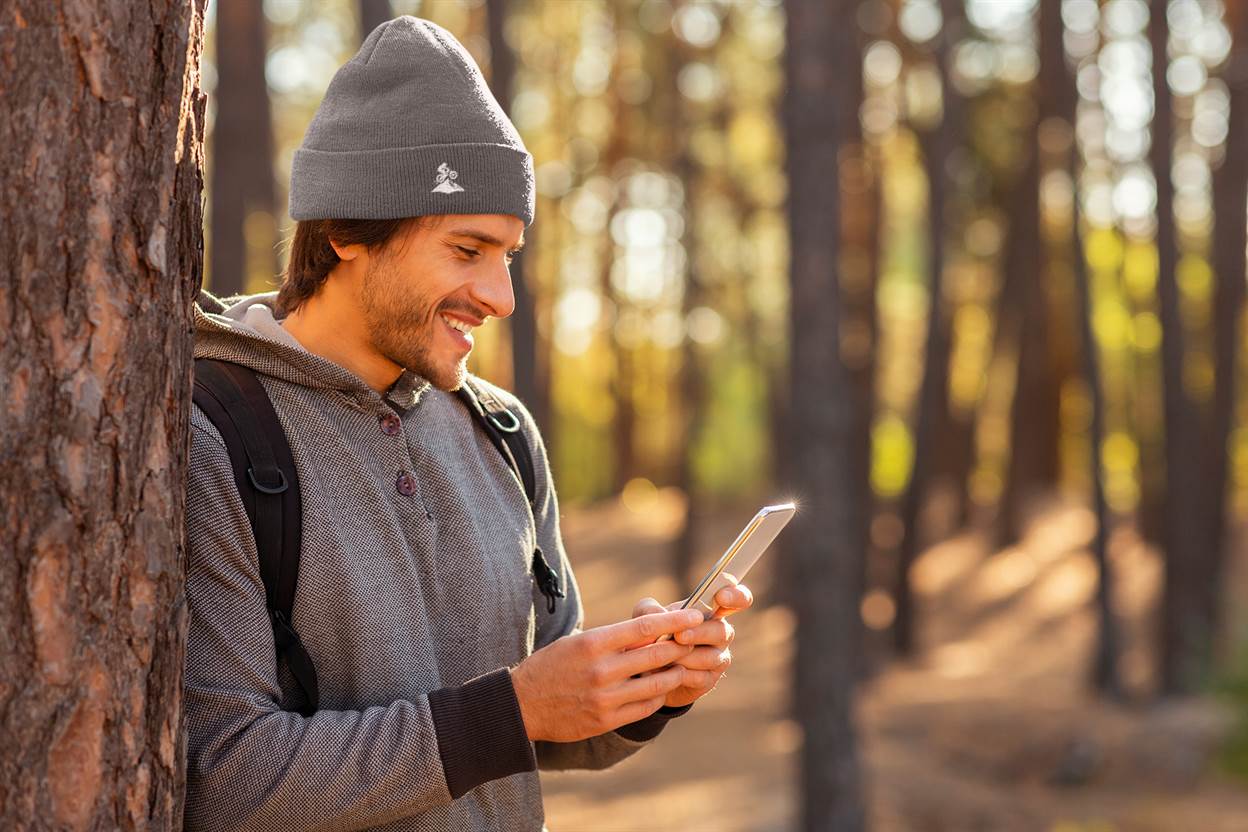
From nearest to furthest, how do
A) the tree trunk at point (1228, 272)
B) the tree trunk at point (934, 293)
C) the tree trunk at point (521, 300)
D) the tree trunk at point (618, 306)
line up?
the tree trunk at point (521, 300) → the tree trunk at point (1228, 272) → the tree trunk at point (934, 293) → the tree trunk at point (618, 306)

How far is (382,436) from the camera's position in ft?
7.87

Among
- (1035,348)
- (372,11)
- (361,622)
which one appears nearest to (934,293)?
(372,11)

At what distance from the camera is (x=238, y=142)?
10398 millimetres

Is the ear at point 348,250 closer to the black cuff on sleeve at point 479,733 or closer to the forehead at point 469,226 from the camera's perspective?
→ the forehead at point 469,226

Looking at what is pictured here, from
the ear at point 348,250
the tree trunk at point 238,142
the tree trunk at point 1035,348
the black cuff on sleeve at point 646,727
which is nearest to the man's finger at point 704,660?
the black cuff on sleeve at point 646,727

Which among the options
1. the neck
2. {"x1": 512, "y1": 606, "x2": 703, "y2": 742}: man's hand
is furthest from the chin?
{"x1": 512, "y1": 606, "x2": 703, "y2": 742}: man's hand

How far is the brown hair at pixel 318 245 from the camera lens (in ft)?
7.86

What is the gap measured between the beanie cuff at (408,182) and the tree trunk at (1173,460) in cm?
1287

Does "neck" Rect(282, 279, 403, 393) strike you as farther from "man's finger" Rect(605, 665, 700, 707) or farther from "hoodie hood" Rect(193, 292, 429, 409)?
"man's finger" Rect(605, 665, 700, 707)

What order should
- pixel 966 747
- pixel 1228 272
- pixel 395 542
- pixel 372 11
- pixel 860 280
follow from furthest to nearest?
pixel 860 280
pixel 1228 272
pixel 966 747
pixel 372 11
pixel 395 542

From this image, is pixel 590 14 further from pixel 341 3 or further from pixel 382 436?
pixel 382 436

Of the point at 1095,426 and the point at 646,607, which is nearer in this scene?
the point at 646,607

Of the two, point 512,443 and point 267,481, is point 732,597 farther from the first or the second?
point 267,481

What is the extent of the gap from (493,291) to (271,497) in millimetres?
494
